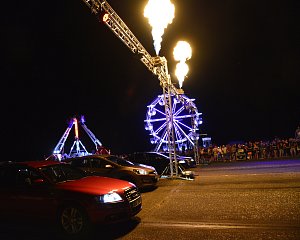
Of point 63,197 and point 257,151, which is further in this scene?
point 257,151

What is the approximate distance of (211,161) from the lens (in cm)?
2678

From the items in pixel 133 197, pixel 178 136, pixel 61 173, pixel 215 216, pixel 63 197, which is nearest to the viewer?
pixel 63 197

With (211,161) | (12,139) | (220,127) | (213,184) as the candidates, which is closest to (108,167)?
(213,184)

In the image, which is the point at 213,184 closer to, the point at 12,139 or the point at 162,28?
the point at 162,28

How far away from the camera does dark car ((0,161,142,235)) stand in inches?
269

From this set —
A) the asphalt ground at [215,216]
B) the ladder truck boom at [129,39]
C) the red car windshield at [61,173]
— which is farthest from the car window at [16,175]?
the ladder truck boom at [129,39]

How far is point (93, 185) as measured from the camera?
23.9ft

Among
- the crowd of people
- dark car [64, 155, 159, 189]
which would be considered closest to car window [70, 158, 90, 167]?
dark car [64, 155, 159, 189]

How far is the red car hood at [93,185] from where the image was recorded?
276 inches

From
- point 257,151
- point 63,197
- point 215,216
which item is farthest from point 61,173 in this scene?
point 257,151

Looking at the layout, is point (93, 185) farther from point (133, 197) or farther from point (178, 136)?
point (178, 136)

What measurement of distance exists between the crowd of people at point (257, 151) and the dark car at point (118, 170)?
1414cm

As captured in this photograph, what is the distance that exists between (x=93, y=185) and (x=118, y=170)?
16.4 ft

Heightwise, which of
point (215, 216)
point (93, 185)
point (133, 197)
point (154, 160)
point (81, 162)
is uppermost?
point (154, 160)
